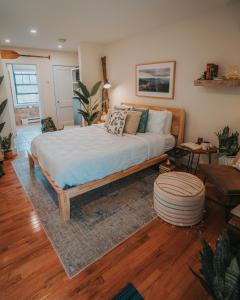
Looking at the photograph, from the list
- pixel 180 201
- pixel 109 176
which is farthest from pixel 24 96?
pixel 180 201

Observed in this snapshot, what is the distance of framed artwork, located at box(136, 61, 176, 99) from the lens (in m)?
3.57

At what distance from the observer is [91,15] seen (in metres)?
2.90

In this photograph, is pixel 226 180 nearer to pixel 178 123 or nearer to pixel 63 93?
pixel 178 123

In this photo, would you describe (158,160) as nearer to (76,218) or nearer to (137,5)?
(76,218)

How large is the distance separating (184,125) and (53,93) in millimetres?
4578

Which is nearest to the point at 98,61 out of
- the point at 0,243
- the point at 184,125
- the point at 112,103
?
the point at 112,103

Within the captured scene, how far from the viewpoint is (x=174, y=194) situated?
205cm

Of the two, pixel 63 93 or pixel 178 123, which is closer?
pixel 178 123

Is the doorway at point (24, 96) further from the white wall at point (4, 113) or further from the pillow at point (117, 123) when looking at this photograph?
the pillow at point (117, 123)

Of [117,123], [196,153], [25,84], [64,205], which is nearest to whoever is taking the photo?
[64,205]

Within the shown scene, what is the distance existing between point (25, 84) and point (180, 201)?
27.3 feet

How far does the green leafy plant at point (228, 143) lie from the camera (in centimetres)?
269

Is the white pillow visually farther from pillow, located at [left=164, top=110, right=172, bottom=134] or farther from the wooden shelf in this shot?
the wooden shelf

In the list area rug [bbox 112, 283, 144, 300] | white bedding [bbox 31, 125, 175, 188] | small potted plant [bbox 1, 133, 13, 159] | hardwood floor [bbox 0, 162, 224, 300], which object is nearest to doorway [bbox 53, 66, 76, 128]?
small potted plant [bbox 1, 133, 13, 159]
